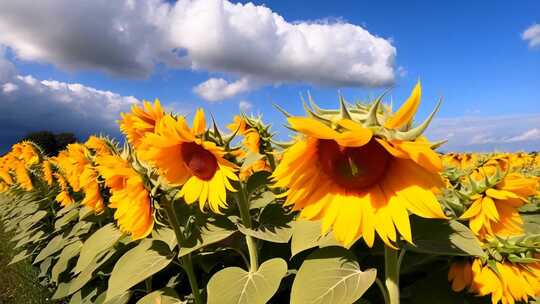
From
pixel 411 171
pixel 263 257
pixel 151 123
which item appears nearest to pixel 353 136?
pixel 411 171

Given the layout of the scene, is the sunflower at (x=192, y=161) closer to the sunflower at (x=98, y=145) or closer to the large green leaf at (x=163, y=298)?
the large green leaf at (x=163, y=298)

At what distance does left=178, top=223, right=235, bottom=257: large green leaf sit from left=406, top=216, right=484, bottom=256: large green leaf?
955 millimetres

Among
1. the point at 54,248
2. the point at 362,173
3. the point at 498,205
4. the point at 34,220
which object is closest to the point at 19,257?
the point at 34,220

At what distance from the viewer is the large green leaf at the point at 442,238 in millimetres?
1608

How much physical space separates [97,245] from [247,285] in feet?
4.44

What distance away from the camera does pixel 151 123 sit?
324 centimetres

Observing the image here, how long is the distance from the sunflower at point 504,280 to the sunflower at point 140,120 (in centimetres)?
219

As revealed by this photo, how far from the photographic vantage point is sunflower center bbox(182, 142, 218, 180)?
Result: 2268mm

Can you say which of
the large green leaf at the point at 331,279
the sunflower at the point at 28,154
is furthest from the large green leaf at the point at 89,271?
the sunflower at the point at 28,154

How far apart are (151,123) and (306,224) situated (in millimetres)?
1794

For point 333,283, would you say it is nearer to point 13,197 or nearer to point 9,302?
point 9,302

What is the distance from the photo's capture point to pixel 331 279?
5.37 ft

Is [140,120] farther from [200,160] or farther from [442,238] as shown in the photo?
[442,238]

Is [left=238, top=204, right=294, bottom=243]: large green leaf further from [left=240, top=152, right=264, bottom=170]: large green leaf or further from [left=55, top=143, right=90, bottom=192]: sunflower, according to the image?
[left=55, top=143, right=90, bottom=192]: sunflower
